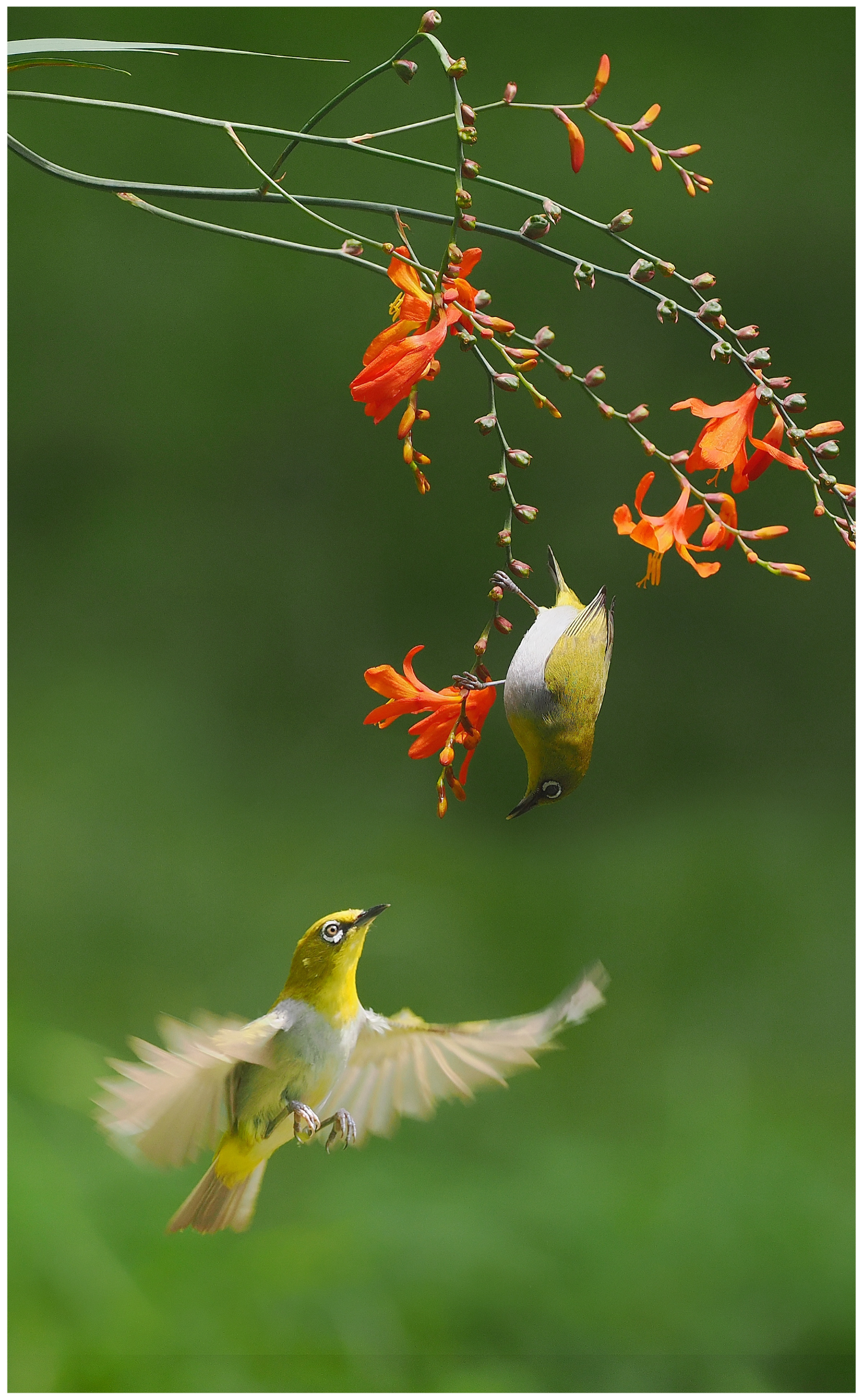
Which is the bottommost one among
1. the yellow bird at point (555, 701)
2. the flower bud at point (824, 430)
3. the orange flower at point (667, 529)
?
the yellow bird at point (555, 701)

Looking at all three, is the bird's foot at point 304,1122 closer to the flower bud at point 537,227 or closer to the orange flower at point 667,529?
the orange flower at point 667,529

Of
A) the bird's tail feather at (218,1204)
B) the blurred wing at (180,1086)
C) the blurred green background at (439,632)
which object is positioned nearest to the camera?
the blurred wing at (180,1086)

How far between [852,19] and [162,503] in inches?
53.5

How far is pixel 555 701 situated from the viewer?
1.54 feet

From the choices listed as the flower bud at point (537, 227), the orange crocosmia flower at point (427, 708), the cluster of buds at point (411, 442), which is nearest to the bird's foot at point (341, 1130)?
the orange crocosmia flower at point (427, 708)

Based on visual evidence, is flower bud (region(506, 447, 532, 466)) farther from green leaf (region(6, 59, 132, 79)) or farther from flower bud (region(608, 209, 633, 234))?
green leaf (region(6, 59, 132, 79))

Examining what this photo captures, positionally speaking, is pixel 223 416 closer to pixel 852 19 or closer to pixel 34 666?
pixel 34 666

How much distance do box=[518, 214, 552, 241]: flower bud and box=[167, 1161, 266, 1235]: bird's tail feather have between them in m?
0.41

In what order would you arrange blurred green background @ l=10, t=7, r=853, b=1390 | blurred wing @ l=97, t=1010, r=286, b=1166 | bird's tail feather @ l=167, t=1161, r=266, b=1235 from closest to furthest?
blurred wing @ l=97, t=1010, r=286, b=1166, bird's tail feather @ l=167, t=1161, r=266, b=1235, blurred green background @ l=10, t=7, r=853, b=1390

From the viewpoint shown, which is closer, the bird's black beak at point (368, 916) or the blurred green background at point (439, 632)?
the bird's black beak at point (368, 916)

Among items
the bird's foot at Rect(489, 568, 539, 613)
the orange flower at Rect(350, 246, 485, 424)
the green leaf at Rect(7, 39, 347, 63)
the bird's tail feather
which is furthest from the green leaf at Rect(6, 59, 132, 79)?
the bird's tail feather

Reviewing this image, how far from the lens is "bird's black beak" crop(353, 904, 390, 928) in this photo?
461mm

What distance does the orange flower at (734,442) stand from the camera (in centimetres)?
51

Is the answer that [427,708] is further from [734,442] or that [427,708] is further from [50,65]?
[50,65]
